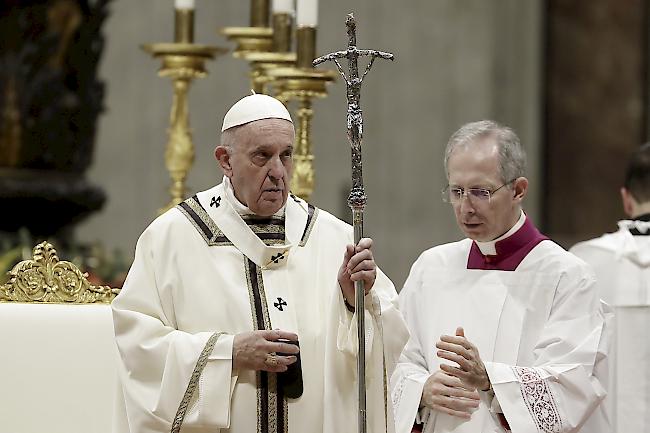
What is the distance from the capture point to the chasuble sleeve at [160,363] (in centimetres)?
470

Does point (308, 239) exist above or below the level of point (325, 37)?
below

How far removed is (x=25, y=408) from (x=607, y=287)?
2.55 meters

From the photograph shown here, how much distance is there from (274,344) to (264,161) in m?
0.57

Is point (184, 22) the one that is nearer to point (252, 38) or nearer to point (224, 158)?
point (252, 38)

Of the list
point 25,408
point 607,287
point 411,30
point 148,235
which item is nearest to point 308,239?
point 148,235

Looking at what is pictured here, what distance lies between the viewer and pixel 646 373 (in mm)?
6578

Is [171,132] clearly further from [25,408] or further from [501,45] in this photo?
[501,45]

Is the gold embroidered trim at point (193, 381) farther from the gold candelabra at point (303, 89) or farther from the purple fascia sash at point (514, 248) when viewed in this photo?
the gold candelabra at point (303, 89)

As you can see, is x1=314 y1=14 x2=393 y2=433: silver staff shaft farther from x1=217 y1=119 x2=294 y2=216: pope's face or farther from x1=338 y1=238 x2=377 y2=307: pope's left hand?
x1=217 y1=119 x2=294 y2=216: pope's face

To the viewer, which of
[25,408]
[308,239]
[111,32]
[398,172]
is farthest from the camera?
[398,172]

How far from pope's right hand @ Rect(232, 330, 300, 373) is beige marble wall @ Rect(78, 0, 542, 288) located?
6.10 metres

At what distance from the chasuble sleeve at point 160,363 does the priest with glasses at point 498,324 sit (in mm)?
753

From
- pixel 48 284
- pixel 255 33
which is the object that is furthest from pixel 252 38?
pixel 48 284

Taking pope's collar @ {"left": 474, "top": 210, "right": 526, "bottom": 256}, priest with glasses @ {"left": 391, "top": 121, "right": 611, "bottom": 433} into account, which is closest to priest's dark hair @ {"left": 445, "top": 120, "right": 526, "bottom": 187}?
priest with glasses @ {"left": 391, "top": 121, "right": 611, "bottom": 433}
